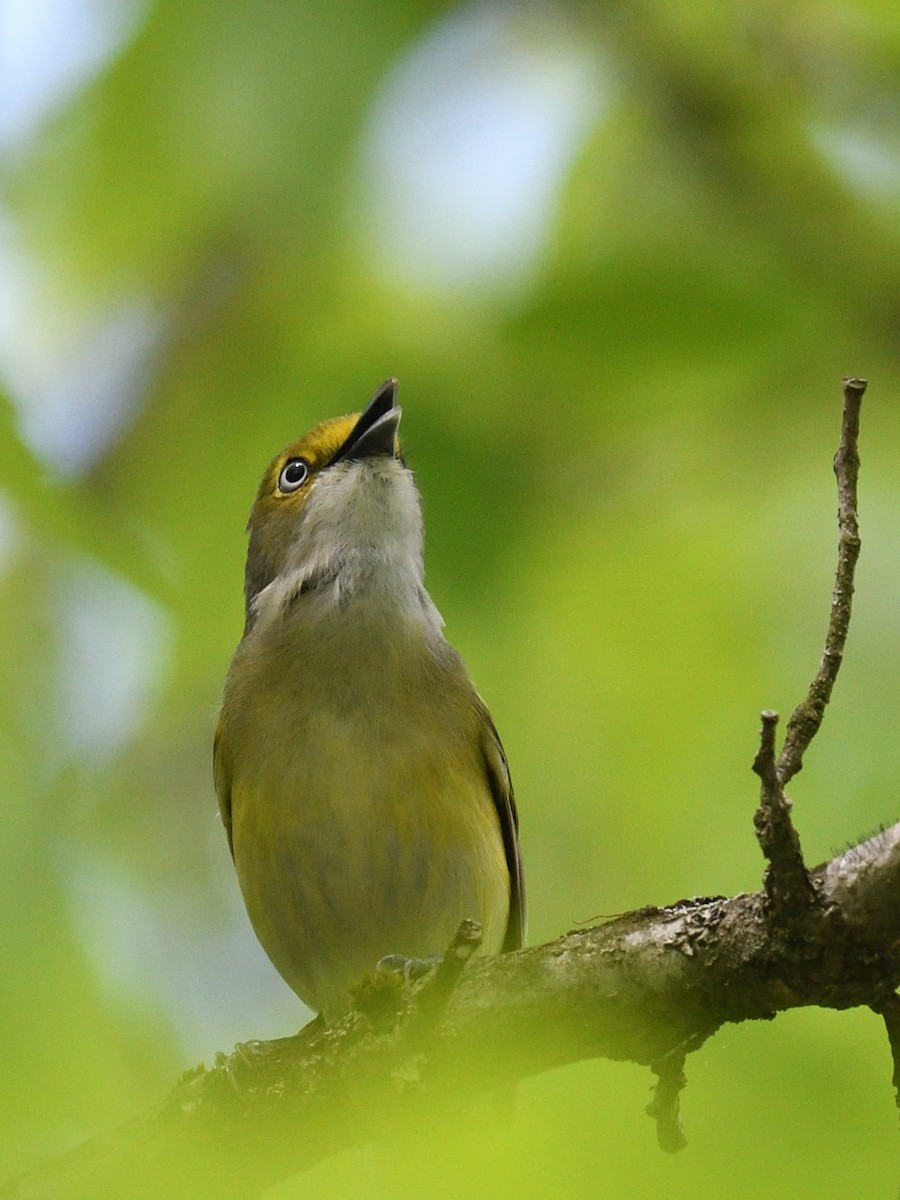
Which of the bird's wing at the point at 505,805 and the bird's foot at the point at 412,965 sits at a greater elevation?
the bird's wing at the point at 505,805

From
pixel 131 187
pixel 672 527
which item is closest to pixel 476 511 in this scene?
pixel 672 527

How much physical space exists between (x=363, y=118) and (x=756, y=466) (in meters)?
1.55

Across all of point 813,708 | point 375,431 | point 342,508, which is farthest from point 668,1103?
A: point 342,508

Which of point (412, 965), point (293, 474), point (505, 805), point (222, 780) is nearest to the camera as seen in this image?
point (412, 965)

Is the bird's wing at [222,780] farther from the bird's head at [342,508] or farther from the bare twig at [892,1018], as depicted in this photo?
the bare twig at [892,1018]

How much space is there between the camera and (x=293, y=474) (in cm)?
646

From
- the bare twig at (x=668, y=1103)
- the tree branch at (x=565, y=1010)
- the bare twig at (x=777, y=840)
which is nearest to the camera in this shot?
the bare twig at (x=668, y=1103)

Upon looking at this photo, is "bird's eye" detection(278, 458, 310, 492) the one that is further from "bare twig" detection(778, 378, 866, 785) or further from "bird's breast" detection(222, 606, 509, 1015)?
"bare twig" detection(778, 378, 866, 785)

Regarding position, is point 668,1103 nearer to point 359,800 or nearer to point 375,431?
point 359,800

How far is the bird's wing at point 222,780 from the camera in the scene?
237 inches

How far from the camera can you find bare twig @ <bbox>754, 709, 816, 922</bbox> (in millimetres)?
2342

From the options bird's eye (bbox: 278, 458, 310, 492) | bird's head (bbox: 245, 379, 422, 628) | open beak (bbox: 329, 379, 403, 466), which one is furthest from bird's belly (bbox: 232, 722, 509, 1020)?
bird's eye (bbox: 278, 458, 310, 492)

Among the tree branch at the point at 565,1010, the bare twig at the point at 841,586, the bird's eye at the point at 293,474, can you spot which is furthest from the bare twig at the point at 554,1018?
the bird's eye at the point at 293,474

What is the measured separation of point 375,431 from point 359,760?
1.31m
